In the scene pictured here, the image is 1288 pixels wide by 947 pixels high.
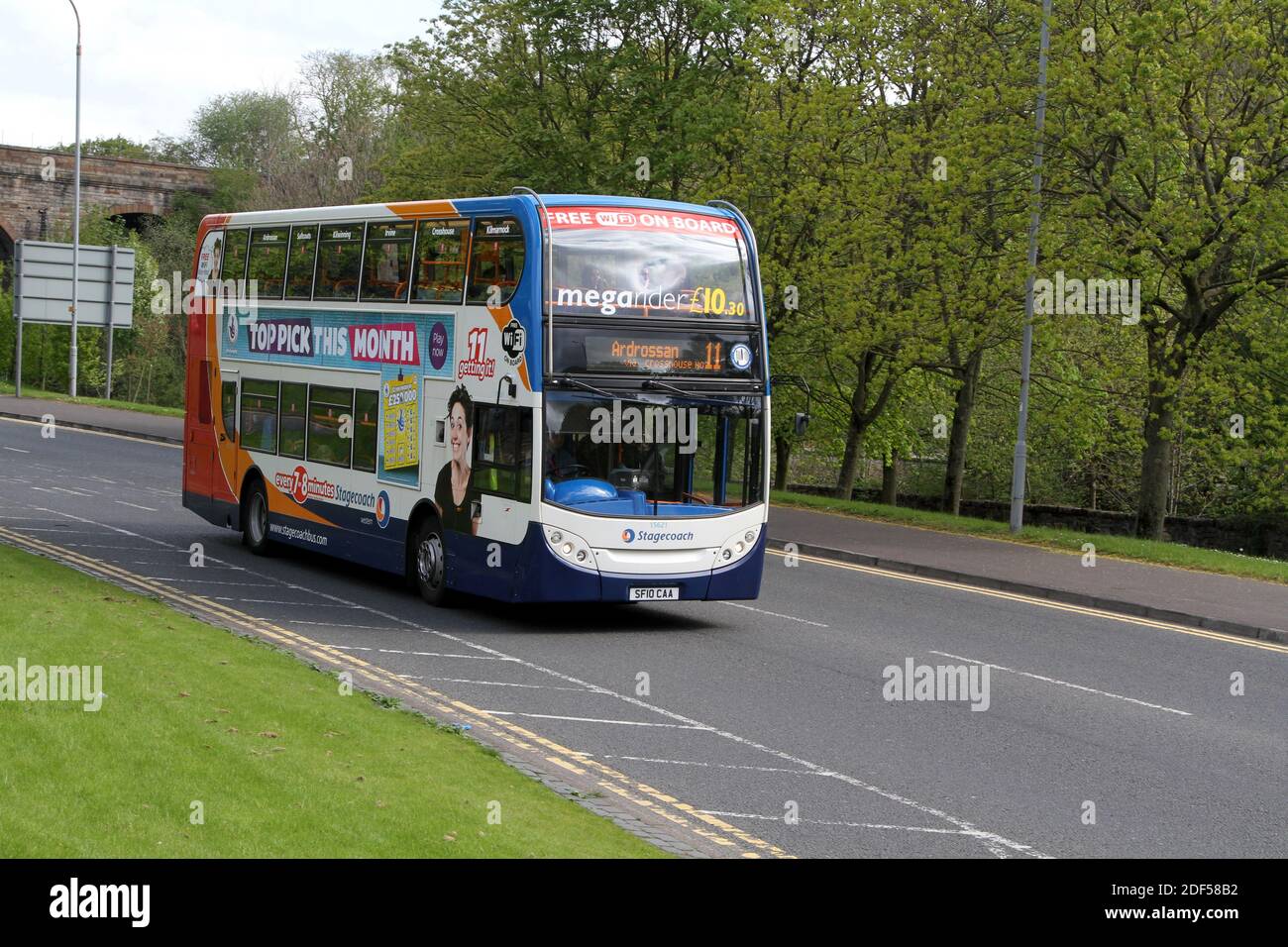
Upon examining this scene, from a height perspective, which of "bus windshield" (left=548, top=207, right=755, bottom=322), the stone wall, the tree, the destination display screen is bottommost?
the destination display screen

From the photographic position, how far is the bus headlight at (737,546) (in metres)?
15.5

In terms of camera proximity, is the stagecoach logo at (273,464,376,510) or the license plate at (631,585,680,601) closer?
the license plate at (631,585,680,601)

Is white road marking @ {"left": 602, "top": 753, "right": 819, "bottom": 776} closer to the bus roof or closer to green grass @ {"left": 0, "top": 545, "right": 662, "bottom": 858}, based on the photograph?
green grass @ {"left": 0, "top": 545, "right": 662, "bottom": 858}

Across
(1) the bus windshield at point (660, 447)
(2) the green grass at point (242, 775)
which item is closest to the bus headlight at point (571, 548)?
(1) the bus windshield at point (660, 447)

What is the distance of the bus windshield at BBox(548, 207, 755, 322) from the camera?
14852mm

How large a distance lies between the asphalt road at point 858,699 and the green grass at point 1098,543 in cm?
432

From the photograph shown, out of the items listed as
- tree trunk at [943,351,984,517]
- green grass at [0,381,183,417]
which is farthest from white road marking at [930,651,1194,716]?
green grass at [0,381,183,417]

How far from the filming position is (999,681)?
1331 centimetres

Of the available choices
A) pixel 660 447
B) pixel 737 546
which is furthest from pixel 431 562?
pixel 737 546

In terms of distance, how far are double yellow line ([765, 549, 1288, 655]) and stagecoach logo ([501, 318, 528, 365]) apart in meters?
7.21

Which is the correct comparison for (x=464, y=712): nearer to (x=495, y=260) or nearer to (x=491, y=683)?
(x=491, y=683)

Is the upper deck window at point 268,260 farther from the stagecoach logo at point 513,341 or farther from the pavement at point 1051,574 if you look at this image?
the pavement at point 1051,574

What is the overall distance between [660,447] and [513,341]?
1.76 metres

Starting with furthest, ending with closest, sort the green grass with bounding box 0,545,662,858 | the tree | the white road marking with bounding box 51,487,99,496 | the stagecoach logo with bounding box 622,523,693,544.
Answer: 1. the white road marking with bounding box 51,487,99,496
2. the tree
3. the stagecoach logo with bounding box 622,523,693,544
4. the green grass with bounding box 0,545,662,858
